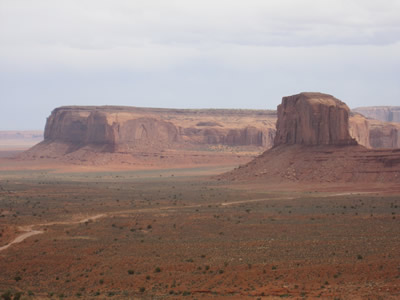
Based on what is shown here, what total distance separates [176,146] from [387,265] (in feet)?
305

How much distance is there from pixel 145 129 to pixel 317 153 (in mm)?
56113

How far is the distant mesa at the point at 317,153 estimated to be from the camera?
5703 cm

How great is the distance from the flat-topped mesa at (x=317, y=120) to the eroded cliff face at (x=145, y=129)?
4682cm

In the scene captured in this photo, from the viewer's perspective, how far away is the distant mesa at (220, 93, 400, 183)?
187 feet

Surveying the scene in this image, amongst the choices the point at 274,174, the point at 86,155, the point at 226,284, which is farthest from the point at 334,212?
the point at 86,155

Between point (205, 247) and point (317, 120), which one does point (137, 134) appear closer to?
point (317, 120)

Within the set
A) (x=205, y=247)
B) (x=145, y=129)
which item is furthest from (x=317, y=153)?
(x=145, y=129)

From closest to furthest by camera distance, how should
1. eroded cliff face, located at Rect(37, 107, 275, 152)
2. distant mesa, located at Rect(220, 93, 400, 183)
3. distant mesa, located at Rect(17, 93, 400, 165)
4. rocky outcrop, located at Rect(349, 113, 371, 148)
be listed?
1. distant mesa, located at Rect(220, 93, 400, 183)
2. rocky outcrop, located at Rect(349, 113, 371, 148)
3. distant mesa, located at Rect(17, 93, 400, 165)
4. eroded cliff face, located at Rect(37, 107, 275, 152)

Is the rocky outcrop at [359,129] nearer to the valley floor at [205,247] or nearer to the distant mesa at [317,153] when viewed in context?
the distant mesa at [317,153]

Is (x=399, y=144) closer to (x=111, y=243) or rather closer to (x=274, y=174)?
(x=274, y=174)

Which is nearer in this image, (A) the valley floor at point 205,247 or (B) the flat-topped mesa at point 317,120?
(A) the valley floor at point 205,247

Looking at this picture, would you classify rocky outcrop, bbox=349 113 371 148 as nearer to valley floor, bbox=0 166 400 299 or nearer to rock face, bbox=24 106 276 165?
rock face, bbox=24 106 276 165

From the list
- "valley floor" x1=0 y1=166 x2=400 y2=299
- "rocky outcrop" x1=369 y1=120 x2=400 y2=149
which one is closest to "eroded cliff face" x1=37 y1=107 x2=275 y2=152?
"rocky outcrop" x1=369 y1=120 x2=400 y2=149

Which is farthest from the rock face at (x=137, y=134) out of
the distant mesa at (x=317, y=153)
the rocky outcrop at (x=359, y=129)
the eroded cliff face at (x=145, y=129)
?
the distant mesa at (x=317, y=153)
